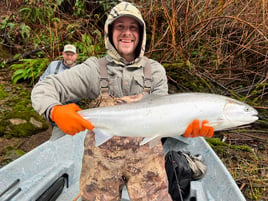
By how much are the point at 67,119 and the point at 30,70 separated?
616 centimetres

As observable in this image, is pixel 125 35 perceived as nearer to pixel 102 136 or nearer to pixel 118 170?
pixel 102 136

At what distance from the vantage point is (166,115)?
1.80m

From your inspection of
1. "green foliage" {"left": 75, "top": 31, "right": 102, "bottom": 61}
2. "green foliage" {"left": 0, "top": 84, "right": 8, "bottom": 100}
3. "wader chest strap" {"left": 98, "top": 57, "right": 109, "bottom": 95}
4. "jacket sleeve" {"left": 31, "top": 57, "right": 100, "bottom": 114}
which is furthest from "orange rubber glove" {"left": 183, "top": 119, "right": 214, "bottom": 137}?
"green foliage" {"left": 0, "top": 84, "right": 8, "bottom": 100}

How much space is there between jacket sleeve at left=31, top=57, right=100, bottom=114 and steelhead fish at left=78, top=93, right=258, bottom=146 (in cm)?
26

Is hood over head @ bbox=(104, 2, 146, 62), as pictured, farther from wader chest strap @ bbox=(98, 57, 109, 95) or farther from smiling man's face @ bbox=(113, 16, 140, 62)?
wader chest strap @ bbox=(98, 57, 109, 95)

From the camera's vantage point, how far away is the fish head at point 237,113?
1.82 meters

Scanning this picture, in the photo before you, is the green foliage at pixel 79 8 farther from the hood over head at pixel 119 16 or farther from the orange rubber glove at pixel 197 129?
the orange rubber glove at pixel 197 129

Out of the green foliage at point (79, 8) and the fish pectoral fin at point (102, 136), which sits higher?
the green foliage at point (79, 8)

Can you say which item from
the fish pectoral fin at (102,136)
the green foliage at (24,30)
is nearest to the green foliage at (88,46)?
the green foliage at (24,30)

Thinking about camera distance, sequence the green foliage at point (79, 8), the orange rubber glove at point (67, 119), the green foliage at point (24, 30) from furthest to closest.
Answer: the green foliage at point (79, 8) → the green foliage at point (24, 30) → the orange rubber glove at point (67, 119)

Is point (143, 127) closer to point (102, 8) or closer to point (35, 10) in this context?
point (102, 8)

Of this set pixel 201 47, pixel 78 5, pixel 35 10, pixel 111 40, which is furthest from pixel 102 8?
pixel 111 40

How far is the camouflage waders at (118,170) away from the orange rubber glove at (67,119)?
442 millimetres

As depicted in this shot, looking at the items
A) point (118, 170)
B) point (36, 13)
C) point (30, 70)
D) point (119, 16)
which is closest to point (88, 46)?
point (30, 70)
